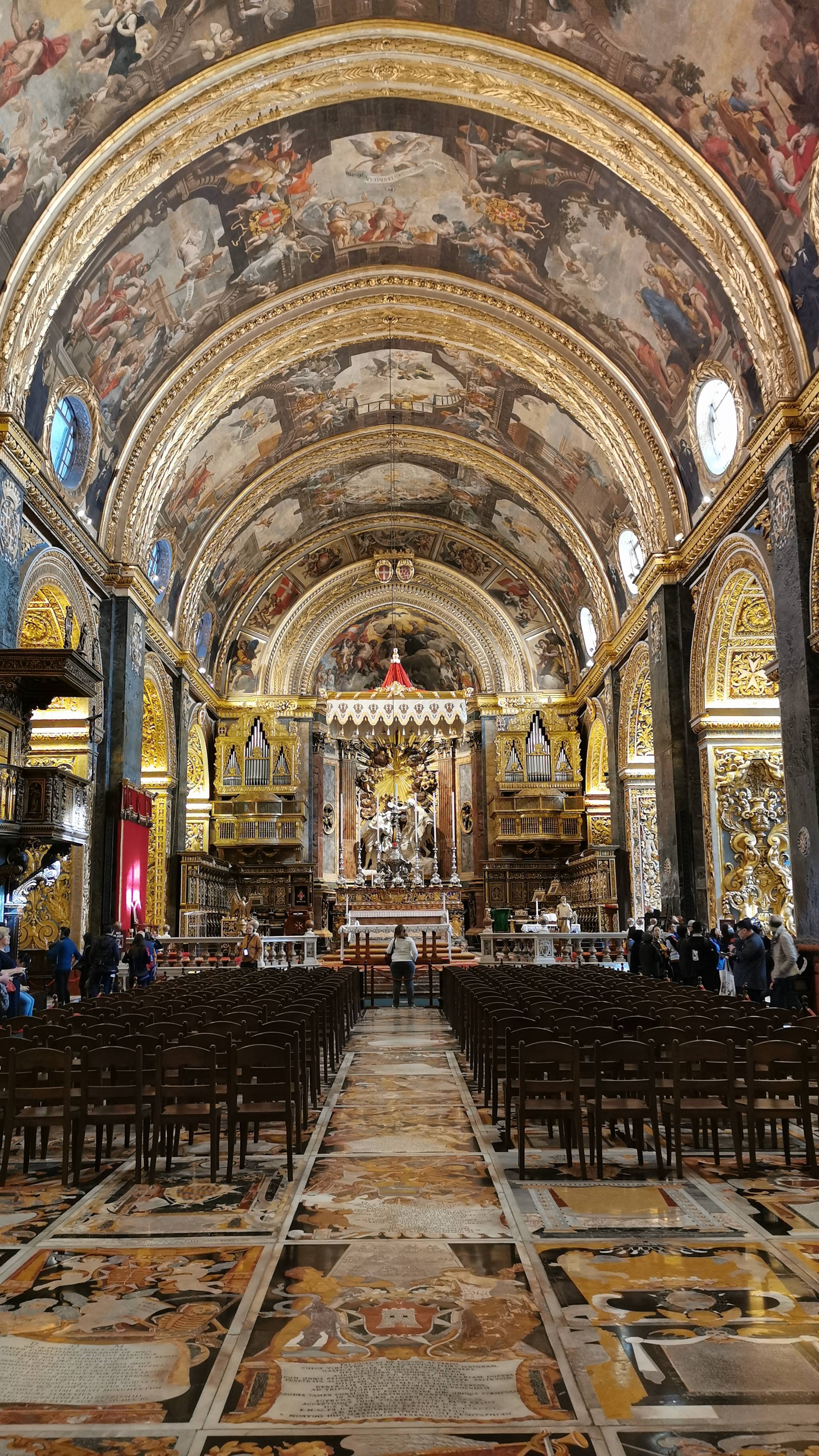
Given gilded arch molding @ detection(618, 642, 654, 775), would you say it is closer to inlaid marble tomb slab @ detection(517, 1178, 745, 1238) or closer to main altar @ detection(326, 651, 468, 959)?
main altar @ detection(326, 651, 468, 959)

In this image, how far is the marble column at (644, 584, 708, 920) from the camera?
787 inches

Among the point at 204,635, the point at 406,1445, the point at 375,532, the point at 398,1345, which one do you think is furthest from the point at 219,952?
the point at 406,1445

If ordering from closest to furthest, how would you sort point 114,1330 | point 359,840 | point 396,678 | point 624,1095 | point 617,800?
point 114,1330, point 624,1095, point 617,800, point 396,678, point 359,840

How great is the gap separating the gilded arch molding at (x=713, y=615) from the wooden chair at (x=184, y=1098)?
13.4 m

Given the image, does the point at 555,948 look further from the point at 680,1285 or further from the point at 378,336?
the point at 680,1285

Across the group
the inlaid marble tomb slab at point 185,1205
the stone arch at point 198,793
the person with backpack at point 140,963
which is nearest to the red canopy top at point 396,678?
the stone arch at point 198,793

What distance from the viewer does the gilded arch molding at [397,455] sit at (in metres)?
27.0

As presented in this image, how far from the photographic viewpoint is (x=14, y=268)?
49.4ft

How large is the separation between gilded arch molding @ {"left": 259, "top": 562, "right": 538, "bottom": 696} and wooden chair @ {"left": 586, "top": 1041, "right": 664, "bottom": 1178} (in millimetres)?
27048

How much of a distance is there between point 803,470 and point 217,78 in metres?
10.3

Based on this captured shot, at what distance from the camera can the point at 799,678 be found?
48.5 ft

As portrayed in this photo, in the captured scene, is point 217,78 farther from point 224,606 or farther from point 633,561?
point 224,606

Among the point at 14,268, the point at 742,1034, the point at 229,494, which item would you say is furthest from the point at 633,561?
the point at 742,1034

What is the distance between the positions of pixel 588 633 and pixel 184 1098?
25166 mm
